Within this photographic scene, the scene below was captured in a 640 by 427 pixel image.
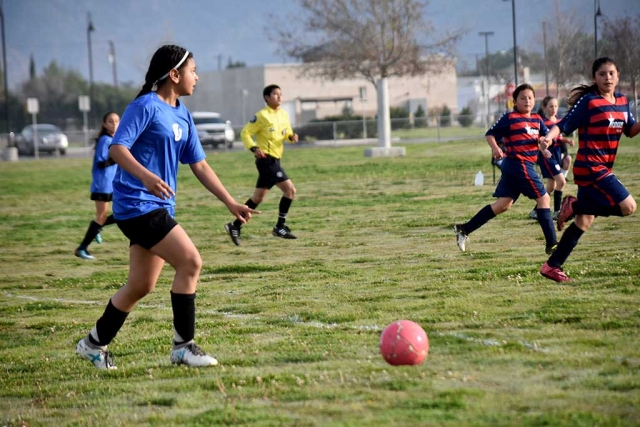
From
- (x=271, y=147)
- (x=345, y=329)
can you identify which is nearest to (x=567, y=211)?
(x=345, y=329)

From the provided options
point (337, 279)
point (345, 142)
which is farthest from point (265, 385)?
point (345, 142)

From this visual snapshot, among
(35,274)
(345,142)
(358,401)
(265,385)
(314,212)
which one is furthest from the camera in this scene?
(345,142)

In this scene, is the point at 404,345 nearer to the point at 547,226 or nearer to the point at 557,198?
the point at 547,226

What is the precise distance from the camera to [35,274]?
1156cm

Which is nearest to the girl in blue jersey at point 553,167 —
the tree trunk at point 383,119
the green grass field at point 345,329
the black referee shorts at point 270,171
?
the green grass field at point 345,329

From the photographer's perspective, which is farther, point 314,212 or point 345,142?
point 345,142

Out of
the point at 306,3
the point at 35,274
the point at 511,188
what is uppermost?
the point at 306,3

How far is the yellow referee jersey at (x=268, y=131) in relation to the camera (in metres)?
13.8

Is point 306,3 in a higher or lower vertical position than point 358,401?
higher

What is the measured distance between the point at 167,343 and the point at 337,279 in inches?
111

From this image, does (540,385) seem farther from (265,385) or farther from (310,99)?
(310,99)

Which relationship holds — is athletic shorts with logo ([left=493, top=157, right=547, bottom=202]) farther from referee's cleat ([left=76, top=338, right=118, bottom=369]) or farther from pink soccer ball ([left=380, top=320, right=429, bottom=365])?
referee's cleat ([left=76, top=338, right=118, bottom=369])

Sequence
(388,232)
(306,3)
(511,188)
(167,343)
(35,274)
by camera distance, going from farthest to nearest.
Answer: (306,3), (388,232), (35,274), (511,188), (167,343)

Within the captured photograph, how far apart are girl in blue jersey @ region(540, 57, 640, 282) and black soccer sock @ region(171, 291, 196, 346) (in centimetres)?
357
